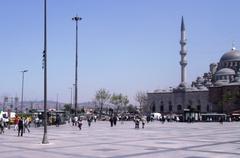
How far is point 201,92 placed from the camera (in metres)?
149

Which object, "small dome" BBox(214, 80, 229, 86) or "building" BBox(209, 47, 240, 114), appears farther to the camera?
"small dome" BBox(214, 80, 229, 86)

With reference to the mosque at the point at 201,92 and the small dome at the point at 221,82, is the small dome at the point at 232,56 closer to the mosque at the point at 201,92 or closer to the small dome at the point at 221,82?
the mosque at the point at 201,92

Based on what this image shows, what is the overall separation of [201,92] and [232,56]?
1766cm

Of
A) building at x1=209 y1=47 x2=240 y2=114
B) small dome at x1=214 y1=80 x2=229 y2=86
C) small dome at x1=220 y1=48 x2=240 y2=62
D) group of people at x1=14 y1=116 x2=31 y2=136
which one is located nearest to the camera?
group of people at x1=14 y1=116 x2=31 y2=136

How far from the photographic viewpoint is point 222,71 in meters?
149

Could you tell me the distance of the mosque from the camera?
450 feet

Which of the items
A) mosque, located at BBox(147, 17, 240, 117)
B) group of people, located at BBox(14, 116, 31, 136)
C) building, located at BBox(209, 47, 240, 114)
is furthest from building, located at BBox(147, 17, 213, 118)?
group of people, located at BBox(14, 116, 31, 136)

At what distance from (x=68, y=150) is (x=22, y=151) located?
219cm

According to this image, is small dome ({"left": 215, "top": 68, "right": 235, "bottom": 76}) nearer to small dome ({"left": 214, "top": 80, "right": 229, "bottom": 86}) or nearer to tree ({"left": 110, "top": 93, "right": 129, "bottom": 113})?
small dome ({"left": 214, "top": 80, "right": 229, "bottom": 86})

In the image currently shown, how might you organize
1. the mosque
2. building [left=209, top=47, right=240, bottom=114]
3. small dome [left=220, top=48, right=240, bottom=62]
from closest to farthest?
1. building [left=209, top=47, right=240, bottom=114]
2. the mosque
3. small dome [left=220, top=48, right=240, bottom=62]

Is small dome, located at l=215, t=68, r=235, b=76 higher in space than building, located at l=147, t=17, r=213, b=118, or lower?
higher

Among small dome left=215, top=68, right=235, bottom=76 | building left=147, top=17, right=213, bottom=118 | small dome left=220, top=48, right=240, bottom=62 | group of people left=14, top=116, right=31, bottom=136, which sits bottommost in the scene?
group of people left=14, top=116, right=31, bottom=136

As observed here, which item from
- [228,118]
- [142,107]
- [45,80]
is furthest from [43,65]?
[142,107]

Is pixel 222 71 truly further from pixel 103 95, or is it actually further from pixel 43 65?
pixel 43 65
